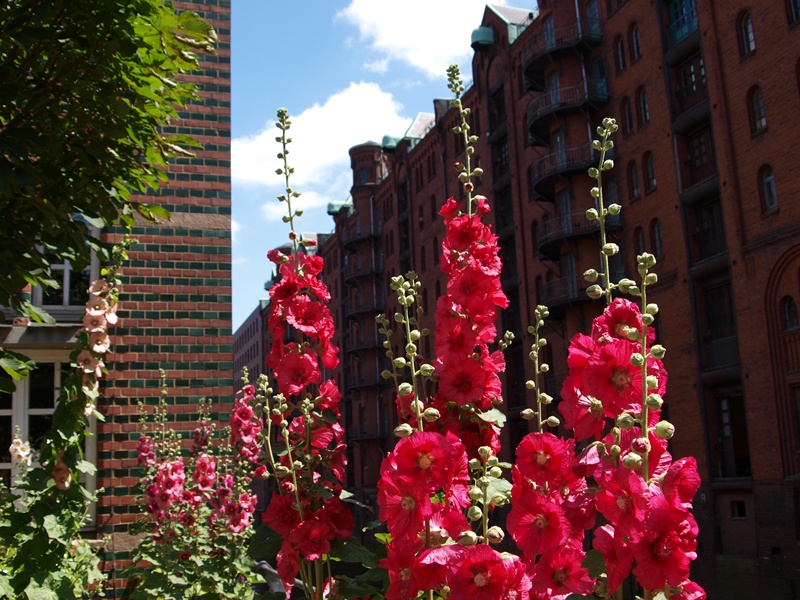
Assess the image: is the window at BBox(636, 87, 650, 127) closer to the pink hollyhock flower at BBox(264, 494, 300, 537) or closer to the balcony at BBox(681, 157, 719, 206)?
the balcony at BBox(681, 157, 719, 206)

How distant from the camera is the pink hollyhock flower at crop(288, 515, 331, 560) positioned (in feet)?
9.41

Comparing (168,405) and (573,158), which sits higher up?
(573,158)

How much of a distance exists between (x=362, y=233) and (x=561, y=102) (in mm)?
26886

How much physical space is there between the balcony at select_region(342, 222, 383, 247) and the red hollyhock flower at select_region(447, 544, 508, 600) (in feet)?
175

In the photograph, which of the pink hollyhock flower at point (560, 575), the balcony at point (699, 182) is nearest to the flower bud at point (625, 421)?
the pink hollyhock flower at point (560, 575)

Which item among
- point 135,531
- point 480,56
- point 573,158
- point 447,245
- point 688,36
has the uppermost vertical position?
point 480,56

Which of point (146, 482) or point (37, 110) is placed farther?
point (146, 482)

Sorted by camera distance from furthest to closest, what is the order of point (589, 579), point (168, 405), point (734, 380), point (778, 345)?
point (734, 380) < point (778, 345) < point (168, 405) < point (589, 579)

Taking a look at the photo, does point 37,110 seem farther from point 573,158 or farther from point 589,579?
point 573,158

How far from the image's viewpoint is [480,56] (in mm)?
40125

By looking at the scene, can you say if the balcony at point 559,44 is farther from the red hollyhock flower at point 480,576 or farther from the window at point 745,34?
the red hollyhock flower at point 480,576

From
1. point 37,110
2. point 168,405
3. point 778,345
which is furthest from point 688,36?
point 37,110

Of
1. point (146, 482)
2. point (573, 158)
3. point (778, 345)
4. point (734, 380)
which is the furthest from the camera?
point (573, 158)

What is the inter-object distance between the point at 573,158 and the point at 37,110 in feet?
92.0
